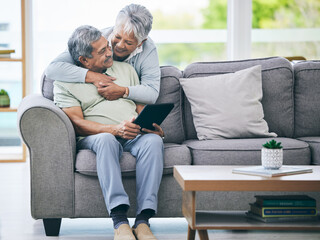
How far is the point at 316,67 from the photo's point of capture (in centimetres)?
311

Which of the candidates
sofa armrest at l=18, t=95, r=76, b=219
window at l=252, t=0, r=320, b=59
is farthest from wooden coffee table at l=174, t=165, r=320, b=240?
window at l=252, t=0, r=320, b=59

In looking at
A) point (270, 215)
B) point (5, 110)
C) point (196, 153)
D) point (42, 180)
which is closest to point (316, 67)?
point (196, 153)

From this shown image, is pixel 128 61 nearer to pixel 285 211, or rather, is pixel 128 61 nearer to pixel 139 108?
pixel 139 108

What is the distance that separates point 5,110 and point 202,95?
240 centimetres

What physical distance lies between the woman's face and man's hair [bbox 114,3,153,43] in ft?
0.07

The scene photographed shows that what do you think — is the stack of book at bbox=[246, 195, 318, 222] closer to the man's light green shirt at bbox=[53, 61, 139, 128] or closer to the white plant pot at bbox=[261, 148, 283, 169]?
the white plant pot at bbox=[261, 148, 283, 169]

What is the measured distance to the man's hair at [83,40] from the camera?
2.72 meters

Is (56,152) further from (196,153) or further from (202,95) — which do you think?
(202,95)

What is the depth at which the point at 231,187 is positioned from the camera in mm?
1770

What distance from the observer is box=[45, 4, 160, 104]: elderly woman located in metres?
2.72

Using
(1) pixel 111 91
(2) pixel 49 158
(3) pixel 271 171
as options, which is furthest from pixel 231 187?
(1) pixel 111 91

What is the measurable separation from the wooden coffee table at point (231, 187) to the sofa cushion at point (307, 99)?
1.11 meters

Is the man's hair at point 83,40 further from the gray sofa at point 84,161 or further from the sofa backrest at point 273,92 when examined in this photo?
the sofa backrest at point 273,92

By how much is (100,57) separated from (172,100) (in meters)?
0.52
